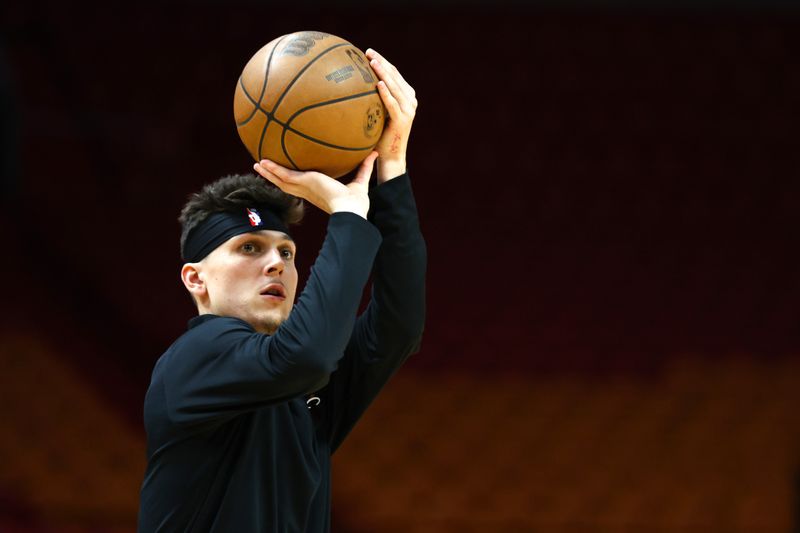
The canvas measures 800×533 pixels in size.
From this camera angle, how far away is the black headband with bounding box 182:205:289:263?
215 centimetres

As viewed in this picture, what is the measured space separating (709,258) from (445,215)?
2.23 meters

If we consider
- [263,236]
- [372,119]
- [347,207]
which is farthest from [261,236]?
[372,119]

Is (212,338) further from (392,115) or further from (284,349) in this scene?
(392,115)

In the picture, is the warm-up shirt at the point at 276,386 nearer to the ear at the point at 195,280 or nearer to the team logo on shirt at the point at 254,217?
the ear at the point at 195,280

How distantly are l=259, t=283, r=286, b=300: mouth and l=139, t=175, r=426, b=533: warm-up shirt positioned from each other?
0.31 feet

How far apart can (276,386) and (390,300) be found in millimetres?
381

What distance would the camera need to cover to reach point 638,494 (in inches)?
265

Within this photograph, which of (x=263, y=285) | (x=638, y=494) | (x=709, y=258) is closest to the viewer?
(x=263, y=285)

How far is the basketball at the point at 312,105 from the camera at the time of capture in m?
2.07

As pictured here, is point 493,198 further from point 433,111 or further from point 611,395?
point 611,395

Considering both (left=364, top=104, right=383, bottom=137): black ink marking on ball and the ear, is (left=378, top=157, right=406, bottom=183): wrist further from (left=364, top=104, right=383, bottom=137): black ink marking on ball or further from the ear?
the ear

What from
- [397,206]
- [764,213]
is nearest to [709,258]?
[764,213]

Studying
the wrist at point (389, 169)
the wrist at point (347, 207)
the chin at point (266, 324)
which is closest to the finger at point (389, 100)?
the wrist at point (389, 169)

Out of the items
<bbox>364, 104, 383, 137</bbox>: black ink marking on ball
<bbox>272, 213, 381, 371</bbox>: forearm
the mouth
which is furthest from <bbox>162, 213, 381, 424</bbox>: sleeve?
<bbox>364, 104, 383, 137</bbox>: black ink marking on ball
